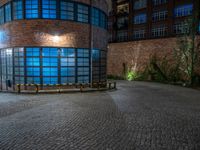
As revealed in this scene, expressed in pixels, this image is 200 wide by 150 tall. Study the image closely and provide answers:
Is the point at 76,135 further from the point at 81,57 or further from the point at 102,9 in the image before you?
the point at 102,9

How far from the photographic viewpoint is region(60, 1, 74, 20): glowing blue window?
16.9m

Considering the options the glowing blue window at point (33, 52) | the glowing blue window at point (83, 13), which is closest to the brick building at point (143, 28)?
the glowing blue window at point (83, 13)

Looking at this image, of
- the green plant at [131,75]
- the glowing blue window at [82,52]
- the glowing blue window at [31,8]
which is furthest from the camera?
the green plant at [131,75]

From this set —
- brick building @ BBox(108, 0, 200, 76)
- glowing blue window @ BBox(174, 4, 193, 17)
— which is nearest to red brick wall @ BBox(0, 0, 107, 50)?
brick building @ BBox(108, 0, 200, 76)

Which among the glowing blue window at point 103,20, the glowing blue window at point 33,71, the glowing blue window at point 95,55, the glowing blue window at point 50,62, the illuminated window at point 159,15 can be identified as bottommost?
the glowing blue window at point 33,71

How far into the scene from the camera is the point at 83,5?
1794 cm

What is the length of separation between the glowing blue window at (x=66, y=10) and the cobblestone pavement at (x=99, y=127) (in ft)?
31.1

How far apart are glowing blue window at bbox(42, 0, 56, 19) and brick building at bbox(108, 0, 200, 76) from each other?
52.7 ft

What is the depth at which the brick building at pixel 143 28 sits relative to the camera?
2731 cm

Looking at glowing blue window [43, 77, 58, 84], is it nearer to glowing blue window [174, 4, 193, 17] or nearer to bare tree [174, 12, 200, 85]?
bare tree [174, 12, 200, 85]

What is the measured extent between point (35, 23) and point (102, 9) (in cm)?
771

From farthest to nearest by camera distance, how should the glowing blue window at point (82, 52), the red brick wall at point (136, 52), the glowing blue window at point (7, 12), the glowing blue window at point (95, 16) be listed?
the red brick wall at point (136, 52) < the glowing blue window at point (95, 16) < the glowing blue window at point (82, 52) < the glowing blue window at point (7, 12)

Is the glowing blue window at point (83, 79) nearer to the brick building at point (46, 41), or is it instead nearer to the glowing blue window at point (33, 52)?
the brick building at point (46, 41)

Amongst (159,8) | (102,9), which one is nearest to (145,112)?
(102,9)
